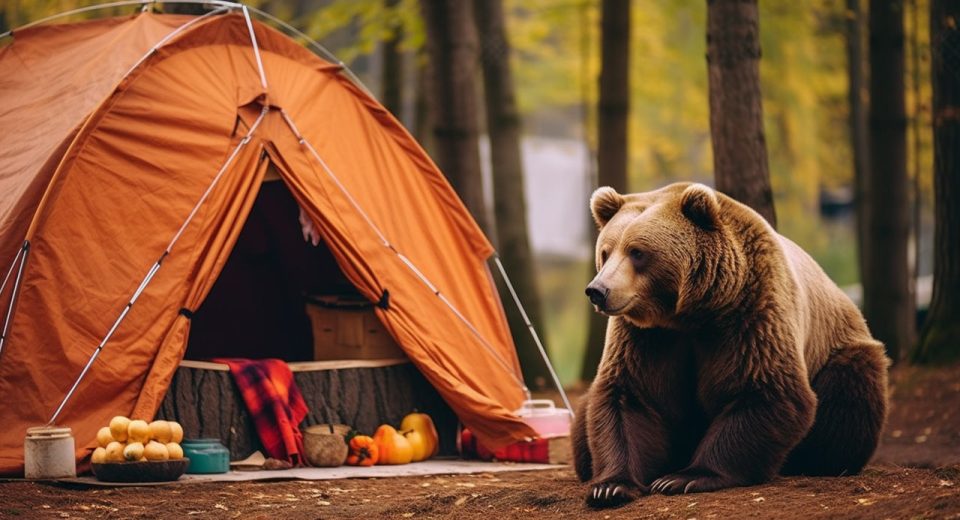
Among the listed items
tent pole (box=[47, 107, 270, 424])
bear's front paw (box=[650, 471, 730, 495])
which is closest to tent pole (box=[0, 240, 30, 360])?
tent pole (box=[47, 107, 270, 424])

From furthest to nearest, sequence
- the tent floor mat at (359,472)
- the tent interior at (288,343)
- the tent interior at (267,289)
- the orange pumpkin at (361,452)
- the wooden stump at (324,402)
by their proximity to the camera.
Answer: the tent interior at (267,289) → the orange pumpkin at (361,452) → the tent interior at (288,343) → the wooden stump at (324,402) → the tent floor mat at (359,472)

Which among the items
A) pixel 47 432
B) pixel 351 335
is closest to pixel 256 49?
pixel 351 335

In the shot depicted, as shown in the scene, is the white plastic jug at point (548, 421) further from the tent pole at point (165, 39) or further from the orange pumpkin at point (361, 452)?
the tent pole at point (165, 39)

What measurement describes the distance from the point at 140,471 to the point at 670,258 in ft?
9.66

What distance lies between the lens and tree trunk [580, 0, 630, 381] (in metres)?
11.3

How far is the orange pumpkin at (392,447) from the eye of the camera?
25.2ft

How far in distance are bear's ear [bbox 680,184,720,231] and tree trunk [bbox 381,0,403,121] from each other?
8545 mm

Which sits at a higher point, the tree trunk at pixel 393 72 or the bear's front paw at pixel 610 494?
the tree trunk at pixel 393 72

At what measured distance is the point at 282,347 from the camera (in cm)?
982

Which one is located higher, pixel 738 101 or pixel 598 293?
pixel 738 101

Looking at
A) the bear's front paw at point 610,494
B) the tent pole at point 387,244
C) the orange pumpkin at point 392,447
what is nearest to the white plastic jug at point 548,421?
the tent pole at point 387,244

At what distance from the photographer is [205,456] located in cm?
699

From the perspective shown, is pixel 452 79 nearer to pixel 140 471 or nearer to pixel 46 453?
pixel 140 471

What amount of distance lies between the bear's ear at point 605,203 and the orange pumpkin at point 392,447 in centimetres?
249
